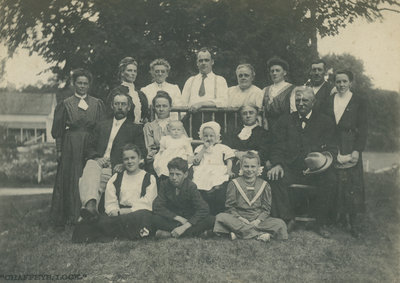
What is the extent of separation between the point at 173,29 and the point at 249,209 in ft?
8.72

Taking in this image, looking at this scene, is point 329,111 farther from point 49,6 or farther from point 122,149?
point 49,6

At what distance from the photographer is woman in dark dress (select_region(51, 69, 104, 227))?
525 cm

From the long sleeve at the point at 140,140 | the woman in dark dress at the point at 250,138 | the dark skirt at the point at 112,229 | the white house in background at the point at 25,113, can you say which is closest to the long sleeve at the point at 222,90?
the woman in dark dress at the point at 250,138

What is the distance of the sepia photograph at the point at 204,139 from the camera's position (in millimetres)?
4305

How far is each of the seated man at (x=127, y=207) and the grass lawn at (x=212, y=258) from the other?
130mm

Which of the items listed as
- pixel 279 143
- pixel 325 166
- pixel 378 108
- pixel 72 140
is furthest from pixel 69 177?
pixel 378 108

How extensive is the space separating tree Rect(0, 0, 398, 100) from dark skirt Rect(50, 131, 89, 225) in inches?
52.2

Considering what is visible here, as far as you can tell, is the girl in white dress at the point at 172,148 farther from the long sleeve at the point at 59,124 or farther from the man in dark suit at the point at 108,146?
the long sleeve at the point at 59,124

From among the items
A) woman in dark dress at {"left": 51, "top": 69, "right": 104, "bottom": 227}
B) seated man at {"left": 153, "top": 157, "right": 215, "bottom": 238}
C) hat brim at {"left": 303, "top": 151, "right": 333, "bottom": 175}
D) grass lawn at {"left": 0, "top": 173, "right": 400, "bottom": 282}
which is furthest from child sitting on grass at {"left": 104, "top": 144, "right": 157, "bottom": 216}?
hat brim at {"left": 303, "top": 151, "right": 333, "bottom": 175}

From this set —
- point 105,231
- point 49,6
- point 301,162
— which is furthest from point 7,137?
point 301,162

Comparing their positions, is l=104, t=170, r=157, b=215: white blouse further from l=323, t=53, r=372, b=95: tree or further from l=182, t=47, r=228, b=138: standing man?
l=323, t=53, r=372, b=95: tree

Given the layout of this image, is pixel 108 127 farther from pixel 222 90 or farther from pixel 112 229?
pixel 222 90

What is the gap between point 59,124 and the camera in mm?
5383

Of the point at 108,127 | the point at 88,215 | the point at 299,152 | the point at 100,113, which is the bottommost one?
the point at 88,215
